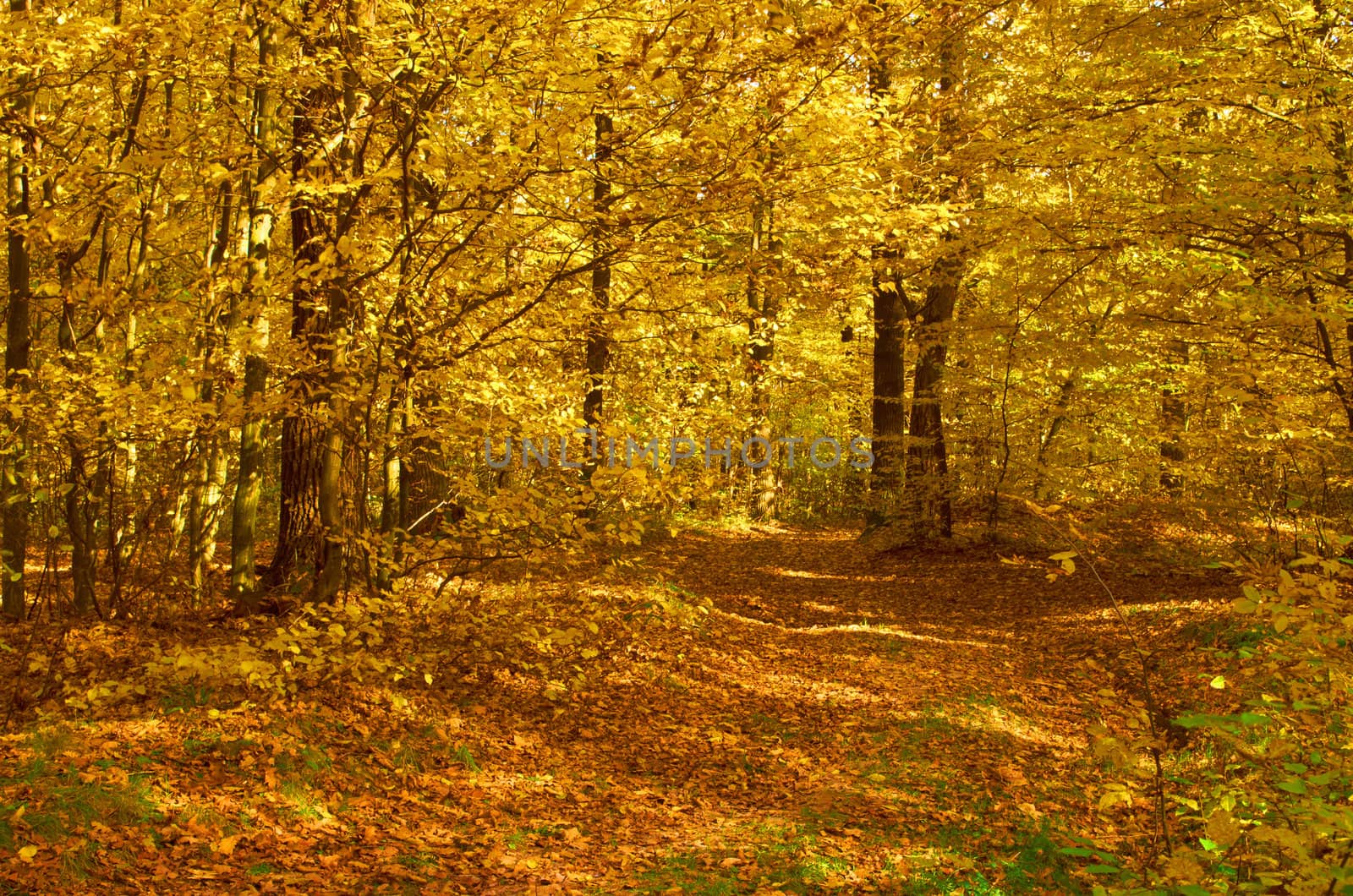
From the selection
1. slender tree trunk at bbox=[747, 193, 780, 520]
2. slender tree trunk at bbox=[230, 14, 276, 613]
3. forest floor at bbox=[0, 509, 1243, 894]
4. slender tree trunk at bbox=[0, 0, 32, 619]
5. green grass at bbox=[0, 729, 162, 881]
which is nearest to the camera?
green grass at bbox=[0, 729, 162, 881]

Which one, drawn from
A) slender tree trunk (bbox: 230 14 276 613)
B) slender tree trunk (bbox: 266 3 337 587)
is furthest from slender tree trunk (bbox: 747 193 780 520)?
slender tree trunk (bbox: 230 14 276 613)

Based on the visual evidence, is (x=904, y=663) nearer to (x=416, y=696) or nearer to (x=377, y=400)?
(x=416, y=696)

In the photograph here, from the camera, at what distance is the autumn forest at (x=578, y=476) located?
520 centimetres

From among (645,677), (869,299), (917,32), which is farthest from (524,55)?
(869,299)

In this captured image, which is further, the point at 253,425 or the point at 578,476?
the point at 253,425

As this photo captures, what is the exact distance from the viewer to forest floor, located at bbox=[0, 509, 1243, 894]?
485cm

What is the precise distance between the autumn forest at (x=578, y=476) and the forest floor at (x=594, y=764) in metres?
0.04

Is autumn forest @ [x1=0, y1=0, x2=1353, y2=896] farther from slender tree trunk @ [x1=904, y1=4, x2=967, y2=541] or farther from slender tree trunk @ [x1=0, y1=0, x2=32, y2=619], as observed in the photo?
slender tree trunk @ [x1=904, y1=4, x2=967, y2=541]

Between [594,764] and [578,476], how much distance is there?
2.25m

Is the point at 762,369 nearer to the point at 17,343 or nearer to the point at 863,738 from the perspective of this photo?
the point at 863,738

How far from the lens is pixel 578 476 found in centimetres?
783

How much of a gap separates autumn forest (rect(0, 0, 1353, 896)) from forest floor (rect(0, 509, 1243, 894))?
4cm

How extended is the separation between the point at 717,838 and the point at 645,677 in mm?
3181

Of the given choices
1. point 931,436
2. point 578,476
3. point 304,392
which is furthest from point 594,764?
point 931,436
